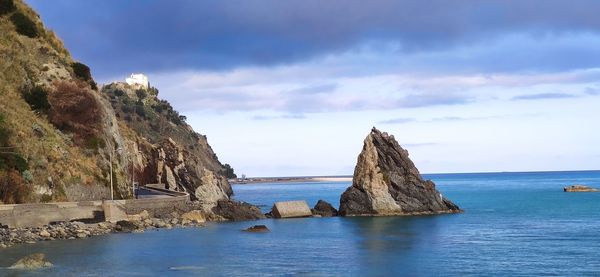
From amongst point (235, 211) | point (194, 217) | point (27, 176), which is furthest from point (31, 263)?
point (235, 211)

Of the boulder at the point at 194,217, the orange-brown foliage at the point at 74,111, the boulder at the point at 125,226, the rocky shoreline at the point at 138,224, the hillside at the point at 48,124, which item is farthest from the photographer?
the boulder at the point at 194,217

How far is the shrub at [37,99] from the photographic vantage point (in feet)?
272

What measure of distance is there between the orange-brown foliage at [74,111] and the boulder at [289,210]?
26292 mm

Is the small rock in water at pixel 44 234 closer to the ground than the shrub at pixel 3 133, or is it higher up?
closer to the ground

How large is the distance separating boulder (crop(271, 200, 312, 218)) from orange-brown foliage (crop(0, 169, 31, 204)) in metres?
37.8

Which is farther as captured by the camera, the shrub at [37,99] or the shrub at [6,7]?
the shrub at [6,7]

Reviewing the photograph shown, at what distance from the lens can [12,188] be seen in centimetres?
6694

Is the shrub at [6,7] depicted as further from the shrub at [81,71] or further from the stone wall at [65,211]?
the stone wall at [65,211]

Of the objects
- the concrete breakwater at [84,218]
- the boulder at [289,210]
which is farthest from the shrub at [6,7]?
the boulder at [289,210]

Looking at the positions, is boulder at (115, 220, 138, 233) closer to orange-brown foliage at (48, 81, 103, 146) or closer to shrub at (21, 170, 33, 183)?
shrub at (21, 170, 33, 183)

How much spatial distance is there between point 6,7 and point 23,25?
366cm

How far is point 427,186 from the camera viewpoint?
341 feet

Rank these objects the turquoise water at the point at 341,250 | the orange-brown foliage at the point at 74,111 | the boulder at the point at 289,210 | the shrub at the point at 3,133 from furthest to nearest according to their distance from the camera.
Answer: the boulder at the point at 289,210
the orange-brown foliage at the point at 74,111
the shrub at the point at 3,133
the turquoise water at the point at 341,250

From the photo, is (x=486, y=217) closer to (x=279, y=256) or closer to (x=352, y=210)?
(x=352, y=210)
